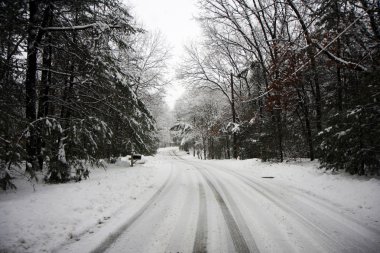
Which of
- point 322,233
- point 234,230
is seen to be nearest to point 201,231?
point 234,230

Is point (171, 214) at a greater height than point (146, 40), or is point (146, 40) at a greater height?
point (146, 40)

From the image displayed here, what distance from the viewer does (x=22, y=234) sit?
13.5 feet

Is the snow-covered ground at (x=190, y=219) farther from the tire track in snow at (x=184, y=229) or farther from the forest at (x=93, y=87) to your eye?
the forest at (x=93, y=87)

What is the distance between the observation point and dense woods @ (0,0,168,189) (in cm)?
628

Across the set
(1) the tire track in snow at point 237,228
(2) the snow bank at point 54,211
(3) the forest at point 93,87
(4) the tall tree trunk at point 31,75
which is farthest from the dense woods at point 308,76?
(4) the tall tree trunk at point 31,75

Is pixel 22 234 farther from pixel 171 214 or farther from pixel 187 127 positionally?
pixel 187 127

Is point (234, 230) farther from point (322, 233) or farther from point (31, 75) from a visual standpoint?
point (31, 75)

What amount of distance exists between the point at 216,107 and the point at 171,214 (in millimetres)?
30633

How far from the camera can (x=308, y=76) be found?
1348 cm

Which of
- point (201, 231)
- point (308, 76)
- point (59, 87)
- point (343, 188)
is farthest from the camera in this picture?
point (308, 76)

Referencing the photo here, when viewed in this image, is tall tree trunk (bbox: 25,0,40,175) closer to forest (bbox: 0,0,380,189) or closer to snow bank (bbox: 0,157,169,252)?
forest (bbox: 0,0,380,189)

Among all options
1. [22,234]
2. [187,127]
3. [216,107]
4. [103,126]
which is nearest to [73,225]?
[22,234]

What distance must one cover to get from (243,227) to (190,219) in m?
1.27

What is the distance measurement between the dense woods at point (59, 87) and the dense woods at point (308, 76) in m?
5.70
